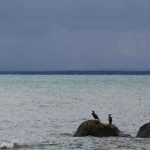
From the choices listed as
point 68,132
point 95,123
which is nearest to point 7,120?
point 68,132

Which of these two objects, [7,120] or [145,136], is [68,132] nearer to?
[145,136]

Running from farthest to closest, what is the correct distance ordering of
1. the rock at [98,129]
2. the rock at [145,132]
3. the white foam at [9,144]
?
the rock at [98,129] < the rock at [145,132] < the white foam at [9,144]

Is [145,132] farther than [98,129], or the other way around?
[98,129]

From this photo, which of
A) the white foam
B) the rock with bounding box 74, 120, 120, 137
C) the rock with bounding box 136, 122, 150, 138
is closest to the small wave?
the white foam

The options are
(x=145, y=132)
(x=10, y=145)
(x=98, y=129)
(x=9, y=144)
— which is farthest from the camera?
(x=98, y=129)

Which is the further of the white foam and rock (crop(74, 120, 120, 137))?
rock (crop(74, 120, 120, 137))

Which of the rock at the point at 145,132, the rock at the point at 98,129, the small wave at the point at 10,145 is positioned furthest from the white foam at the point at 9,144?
the rock at the point at 145,132

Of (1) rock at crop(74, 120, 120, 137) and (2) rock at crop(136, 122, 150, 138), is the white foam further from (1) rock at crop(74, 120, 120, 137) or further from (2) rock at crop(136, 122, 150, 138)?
(2) rock at crop(136, 122, 150, 138)

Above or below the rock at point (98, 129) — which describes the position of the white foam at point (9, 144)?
below

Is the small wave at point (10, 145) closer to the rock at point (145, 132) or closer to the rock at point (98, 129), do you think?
the rock at point (98, 129)

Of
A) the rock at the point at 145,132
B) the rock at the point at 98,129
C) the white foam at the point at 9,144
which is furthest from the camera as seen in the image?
the rock at the point at 98,129

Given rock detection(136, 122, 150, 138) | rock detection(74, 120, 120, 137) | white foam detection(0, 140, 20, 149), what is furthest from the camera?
rock detection(74, 120, 120, 137)

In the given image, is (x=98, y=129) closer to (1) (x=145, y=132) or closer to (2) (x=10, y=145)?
(1) (x=145, y=132)

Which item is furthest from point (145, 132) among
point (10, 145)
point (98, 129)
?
point (10, 145)
